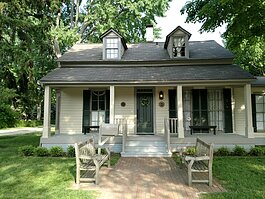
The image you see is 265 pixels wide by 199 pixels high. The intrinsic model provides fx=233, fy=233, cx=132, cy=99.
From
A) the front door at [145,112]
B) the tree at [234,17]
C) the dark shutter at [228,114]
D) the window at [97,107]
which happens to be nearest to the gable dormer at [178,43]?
the tree at [234,17]

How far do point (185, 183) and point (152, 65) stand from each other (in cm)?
797

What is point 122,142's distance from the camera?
9.75 m

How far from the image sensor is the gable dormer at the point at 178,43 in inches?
490

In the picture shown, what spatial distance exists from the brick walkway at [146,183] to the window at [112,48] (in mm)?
7078

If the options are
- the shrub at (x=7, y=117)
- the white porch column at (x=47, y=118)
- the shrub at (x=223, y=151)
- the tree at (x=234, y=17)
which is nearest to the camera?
the tree at (x=234, y=17)

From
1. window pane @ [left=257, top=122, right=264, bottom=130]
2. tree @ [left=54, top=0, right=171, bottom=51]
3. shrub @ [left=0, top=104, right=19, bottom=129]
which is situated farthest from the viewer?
shrub @ [left=0, top=104, right=19, bottom=129]

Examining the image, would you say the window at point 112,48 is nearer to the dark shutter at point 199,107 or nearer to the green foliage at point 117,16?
the dark shutter at point 199,107

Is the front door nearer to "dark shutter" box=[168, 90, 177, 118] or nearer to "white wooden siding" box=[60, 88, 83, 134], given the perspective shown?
"dark shutter" box=[168, 90, 177, 118]

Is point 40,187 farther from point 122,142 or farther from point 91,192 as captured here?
point 122,142

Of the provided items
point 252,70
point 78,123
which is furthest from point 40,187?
point 252,70

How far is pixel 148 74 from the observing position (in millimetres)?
11180

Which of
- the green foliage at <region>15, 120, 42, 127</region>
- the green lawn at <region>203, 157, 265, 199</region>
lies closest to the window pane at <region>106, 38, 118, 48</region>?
the green lawn at <region>203, 157, 265, 199</region>

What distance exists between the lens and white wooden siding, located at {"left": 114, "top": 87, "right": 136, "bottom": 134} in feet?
38.6

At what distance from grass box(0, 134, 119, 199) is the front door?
3069 mm
